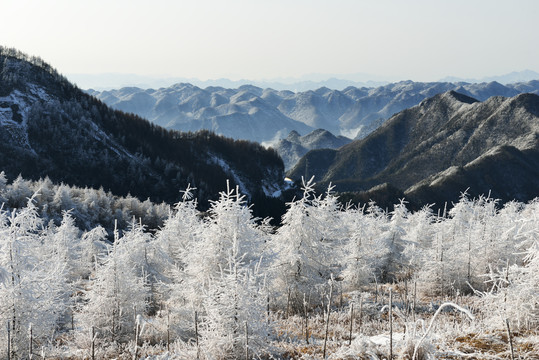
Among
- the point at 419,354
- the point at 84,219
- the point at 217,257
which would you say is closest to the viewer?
the point at 419,354

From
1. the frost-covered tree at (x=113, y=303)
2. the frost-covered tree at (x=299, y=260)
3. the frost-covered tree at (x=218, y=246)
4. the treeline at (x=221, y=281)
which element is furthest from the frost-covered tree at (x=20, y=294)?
the frost-covered tree at (x=299, y=260)

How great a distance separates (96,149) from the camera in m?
121

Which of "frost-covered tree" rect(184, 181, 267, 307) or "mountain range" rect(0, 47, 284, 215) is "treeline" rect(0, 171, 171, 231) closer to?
"frost-covered tree" rect(184, 181, 267, 307)

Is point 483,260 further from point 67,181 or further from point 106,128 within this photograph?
point 106,128

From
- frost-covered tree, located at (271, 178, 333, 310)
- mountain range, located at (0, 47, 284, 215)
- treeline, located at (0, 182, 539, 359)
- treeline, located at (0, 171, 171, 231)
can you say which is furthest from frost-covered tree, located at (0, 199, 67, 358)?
mountain range, located at (0, 47, 284, 215)

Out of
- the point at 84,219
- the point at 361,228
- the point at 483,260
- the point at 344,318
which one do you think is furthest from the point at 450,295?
the point at 84,219

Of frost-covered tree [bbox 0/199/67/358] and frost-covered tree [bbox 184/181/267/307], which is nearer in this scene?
frost-covered tree [bbox 0/199/67/358]

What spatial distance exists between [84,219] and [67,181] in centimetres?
5377

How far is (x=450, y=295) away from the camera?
1978 centimetres

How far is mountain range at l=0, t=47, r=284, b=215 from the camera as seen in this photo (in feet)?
355

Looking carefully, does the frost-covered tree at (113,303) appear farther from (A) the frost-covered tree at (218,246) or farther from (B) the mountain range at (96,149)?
(B) the mountain range at (96,149)

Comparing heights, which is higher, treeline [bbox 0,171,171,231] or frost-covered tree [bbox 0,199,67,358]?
treeline [bbox 0,171,171,231]

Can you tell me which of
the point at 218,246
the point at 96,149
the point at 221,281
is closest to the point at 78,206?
the point at 218,246

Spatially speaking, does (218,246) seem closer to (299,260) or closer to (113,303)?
(113,303)
